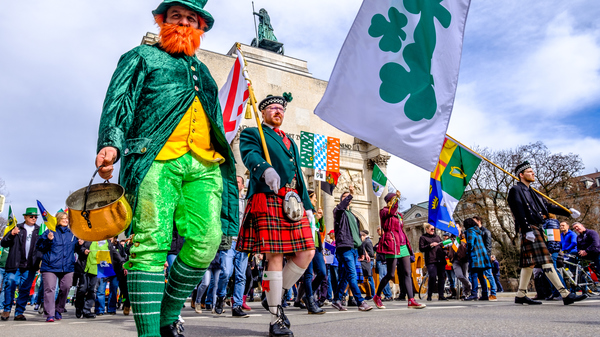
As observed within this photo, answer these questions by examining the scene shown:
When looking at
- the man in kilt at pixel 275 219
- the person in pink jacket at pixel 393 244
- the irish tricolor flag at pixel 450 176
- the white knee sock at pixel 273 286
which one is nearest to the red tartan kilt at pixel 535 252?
the person in pink jacket at pixel 393 244

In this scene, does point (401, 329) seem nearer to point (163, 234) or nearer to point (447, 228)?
point (163, 234)

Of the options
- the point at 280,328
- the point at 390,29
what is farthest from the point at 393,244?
the point at 280,328

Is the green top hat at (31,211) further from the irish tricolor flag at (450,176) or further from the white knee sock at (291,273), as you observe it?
the irish tricolor flag at (450,176)

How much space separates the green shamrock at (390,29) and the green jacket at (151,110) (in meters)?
1.62

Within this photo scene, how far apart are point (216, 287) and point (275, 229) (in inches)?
182

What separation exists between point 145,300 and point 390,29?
9.75 ft

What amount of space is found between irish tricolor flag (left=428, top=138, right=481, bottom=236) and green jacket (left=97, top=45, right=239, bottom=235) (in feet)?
19.9

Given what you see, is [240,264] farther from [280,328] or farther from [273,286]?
[280,328]

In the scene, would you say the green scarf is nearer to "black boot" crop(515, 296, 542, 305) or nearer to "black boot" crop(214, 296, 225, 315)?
"black boot" crop(214, 296, 225, 315)

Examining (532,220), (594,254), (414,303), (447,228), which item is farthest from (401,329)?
(594,254)

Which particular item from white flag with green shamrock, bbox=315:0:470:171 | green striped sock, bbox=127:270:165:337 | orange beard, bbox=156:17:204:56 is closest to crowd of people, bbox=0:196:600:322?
white flag with green shamrock, bbox=315:0:470:171

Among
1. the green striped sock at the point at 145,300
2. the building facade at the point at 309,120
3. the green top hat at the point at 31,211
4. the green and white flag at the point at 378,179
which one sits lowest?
the green striped sock at the point at 145,300

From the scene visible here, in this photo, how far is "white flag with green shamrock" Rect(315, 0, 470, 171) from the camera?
3.95m

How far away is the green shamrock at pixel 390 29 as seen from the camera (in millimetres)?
4125
